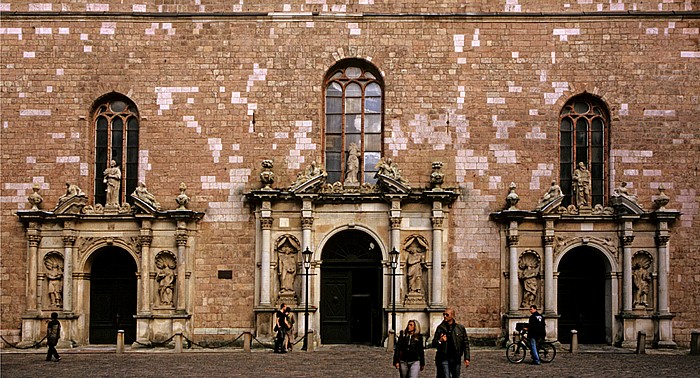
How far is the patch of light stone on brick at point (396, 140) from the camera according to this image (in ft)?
102

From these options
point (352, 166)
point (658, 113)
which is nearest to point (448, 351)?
point (352, 166)

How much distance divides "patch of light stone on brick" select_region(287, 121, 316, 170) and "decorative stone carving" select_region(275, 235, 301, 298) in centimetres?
232

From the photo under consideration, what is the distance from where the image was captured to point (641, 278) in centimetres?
3044

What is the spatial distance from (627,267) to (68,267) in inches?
669

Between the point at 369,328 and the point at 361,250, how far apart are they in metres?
2.43

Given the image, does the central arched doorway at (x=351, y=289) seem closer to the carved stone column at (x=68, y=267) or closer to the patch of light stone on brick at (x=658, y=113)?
the carved stone column at (x=68, y=267)

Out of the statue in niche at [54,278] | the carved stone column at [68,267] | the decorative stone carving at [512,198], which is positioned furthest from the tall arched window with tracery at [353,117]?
the statue in niche at [54,278]

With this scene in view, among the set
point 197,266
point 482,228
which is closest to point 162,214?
point 197,266

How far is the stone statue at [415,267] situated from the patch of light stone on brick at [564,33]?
7.94m

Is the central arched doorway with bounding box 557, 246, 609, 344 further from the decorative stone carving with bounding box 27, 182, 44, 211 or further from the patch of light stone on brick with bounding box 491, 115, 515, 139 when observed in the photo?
the decorative stone carving with bounding box 27, 182, 44, 211

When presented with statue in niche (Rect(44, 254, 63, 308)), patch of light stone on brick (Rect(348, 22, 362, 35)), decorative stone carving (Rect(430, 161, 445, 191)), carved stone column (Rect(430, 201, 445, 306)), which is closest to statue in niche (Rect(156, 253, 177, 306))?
statue in niche (Rect(44, 254, 63, 308))

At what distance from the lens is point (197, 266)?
3091cm

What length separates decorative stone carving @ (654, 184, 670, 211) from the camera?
30152 millimetres

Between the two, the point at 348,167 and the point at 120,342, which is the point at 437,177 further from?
the point at 120,342
